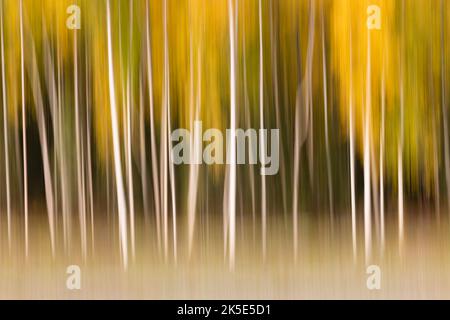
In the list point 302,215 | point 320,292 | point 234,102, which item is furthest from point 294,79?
point 320,292

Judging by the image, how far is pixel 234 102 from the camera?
326cm

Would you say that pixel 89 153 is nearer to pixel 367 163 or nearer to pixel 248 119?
pixel 248 119

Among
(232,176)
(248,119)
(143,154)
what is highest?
(248,119)

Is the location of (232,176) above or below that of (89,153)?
below

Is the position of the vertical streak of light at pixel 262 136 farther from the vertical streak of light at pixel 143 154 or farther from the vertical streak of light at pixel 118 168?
the vertical streak of light at pixel 118 168

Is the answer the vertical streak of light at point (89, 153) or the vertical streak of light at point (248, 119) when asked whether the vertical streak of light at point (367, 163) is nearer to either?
the vertical streak of light at point (248, 119)

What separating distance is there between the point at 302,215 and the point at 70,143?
A: 4.73ft

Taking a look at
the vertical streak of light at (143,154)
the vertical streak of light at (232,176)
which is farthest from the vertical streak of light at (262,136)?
the vertical streak of light at (143,154)

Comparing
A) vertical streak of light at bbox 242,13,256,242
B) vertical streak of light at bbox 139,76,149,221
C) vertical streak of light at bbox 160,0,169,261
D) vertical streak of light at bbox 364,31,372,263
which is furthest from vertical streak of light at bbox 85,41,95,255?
vertical streak of light at bbox 364,31,372,263

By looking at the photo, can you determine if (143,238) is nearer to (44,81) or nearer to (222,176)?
(222,176)

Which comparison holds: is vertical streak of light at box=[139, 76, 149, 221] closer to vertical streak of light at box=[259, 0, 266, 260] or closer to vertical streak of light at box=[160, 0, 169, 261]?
vertical streak of light at box=[160, 0, 169, 261]

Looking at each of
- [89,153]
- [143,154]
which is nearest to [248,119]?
[143,154]

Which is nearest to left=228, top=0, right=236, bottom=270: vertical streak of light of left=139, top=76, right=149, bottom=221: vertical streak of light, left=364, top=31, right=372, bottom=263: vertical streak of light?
left=139, top=76, right=149, bottom=221: vertical streak of light

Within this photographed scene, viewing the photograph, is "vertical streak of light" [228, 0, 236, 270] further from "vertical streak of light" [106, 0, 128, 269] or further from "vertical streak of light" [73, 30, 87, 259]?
"vertical streak of light" [73, 30, 87, 259]
